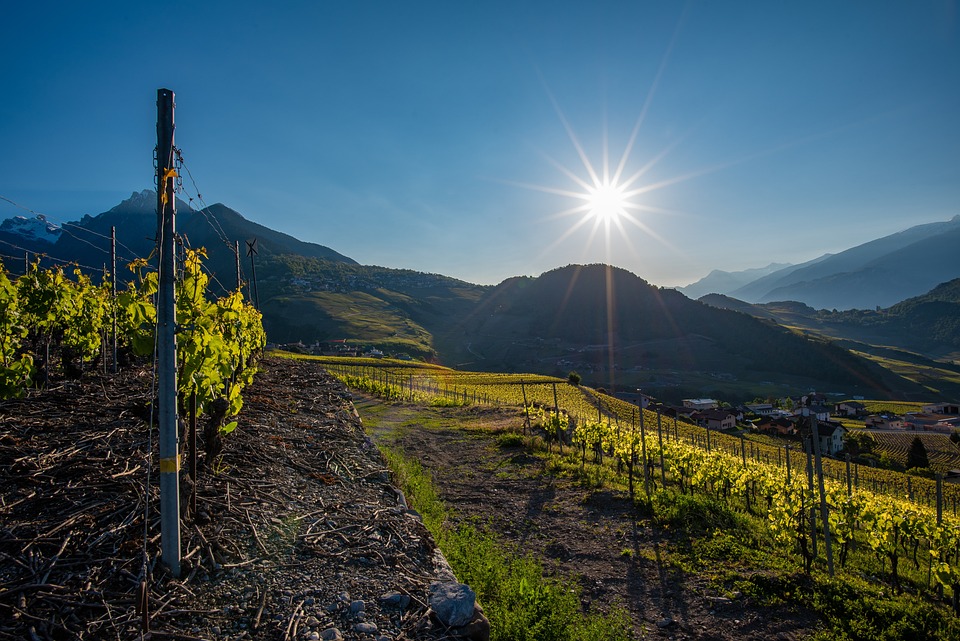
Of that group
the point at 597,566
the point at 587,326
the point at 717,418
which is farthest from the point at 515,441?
the point at 587,326

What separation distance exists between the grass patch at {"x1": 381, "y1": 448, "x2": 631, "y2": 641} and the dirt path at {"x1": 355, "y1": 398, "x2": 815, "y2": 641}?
44cm

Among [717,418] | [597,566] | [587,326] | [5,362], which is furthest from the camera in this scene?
[587,326]

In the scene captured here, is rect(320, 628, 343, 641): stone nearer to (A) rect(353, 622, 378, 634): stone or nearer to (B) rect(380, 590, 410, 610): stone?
(A) rect(353, 622, 378, 634): stone

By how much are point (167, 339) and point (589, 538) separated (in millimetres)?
9507

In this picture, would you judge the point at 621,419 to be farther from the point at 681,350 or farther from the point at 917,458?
the point at 681,350

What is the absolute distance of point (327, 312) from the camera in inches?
7023

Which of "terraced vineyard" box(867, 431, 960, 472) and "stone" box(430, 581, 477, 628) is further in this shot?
"terraced vineyard" box(867, 431, 960, 472)

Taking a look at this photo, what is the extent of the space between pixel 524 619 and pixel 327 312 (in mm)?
182309

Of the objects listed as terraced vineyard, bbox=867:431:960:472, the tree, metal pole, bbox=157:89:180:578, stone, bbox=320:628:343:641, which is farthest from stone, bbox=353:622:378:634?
terraced vineyard, bbox=867:431:960:472

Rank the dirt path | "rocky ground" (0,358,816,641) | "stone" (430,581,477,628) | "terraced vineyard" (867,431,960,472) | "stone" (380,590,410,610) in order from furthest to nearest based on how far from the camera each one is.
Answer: "terraced vineyard" (867,431,960,472)
the dirt path
"stone" (380,590,410,610)
"stone" (430,581,477,628)
"rocky ground" (0,358,816,641)

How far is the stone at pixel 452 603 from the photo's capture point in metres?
4.67

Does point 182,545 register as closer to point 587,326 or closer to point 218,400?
point 218,400

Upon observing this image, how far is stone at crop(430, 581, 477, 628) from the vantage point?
4670 millimetres

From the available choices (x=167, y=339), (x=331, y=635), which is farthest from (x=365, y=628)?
(x=167, y=339)
